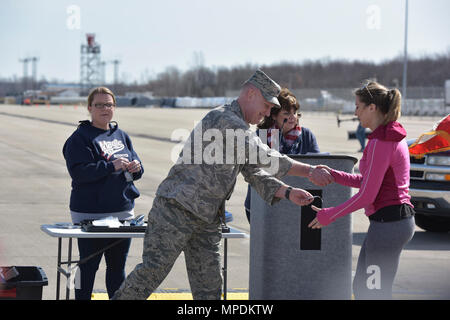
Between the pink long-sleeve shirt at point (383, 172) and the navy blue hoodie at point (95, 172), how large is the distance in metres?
1.97

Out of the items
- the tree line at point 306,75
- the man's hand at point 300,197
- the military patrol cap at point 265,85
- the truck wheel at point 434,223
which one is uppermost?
the tree line at point 306,75

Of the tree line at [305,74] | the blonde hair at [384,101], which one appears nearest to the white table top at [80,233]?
the blonde hair at [384,101]

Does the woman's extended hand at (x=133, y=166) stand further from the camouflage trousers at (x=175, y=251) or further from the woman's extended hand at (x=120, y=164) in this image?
the camouflage trousers at (x=175, y=251)

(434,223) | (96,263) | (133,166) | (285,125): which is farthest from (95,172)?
(434,223)

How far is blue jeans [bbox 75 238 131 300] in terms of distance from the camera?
228 inches

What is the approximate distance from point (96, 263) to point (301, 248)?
1.64m

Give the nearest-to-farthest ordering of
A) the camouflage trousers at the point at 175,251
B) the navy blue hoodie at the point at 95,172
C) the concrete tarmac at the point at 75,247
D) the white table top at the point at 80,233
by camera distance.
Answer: the camouflage trousers at the point at 175,251, the white table top at the point at 80,233, the navy blue hoodie at the point at 95,172, the concrete tarmac at the point at 75,247

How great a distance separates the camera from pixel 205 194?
452 cm

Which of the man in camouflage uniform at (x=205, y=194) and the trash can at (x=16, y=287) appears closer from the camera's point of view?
the man in camouflage uniform at (x=205, y=194)

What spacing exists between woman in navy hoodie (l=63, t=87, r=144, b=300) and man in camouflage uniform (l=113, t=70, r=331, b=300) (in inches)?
46.3

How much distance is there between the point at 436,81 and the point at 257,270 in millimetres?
159256

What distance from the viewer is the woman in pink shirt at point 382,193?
435 centimetres
